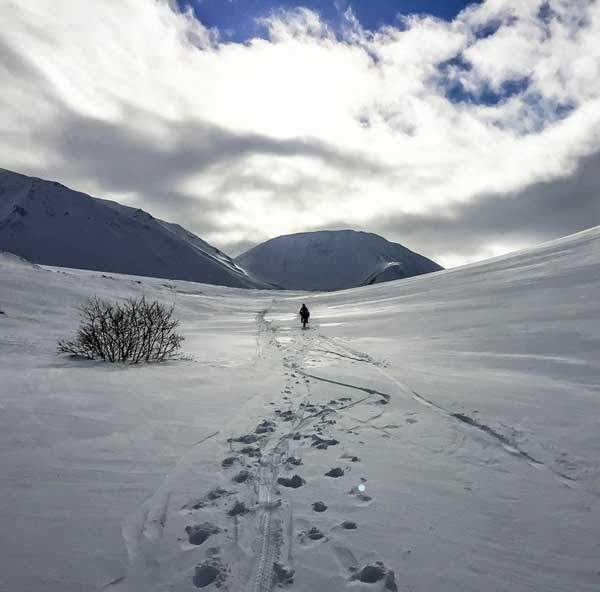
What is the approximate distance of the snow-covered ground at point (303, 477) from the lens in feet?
9.33

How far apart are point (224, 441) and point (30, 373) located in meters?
5.82

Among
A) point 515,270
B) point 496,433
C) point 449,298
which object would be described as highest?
point 515,270

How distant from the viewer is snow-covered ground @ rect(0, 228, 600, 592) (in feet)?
9.33

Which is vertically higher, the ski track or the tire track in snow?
the tire track in snow

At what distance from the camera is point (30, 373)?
8500 millimetres

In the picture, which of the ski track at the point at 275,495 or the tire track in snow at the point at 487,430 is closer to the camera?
the ski track at the point at 275,495

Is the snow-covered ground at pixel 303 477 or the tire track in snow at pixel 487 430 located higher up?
the tire track in snow at pixel 487 430

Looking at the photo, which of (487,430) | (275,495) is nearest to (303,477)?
(275,495)

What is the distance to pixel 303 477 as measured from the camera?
167 inches

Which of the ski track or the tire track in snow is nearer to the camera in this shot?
the ski track

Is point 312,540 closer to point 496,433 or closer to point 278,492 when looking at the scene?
point 278,492

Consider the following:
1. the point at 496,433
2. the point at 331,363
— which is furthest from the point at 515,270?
the point at 496,433

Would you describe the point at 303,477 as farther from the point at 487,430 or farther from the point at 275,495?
the point at 487,430

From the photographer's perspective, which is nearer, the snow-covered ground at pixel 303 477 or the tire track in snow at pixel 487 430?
the snow-covered ground at pixel 303 477
